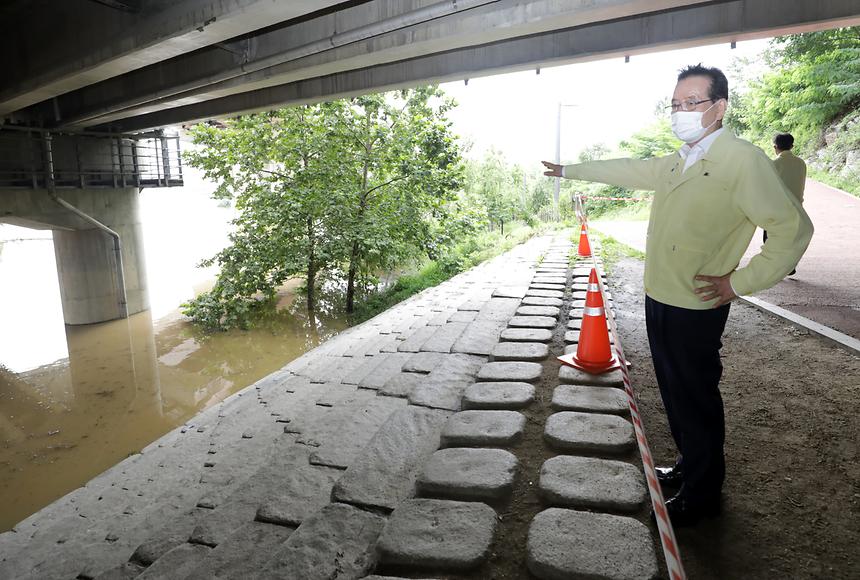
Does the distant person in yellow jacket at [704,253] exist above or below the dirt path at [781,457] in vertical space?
above

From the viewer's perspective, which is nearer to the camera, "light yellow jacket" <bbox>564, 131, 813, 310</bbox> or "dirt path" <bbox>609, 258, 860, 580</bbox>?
"light yellow jacket" <bbox>564, 131, 813, 310</bbox>

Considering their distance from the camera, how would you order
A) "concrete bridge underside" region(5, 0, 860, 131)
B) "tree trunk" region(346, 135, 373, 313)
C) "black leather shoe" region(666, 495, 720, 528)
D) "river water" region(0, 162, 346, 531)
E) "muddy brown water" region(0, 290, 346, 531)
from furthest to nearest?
"tree trunk" region(346, 135, 373, 313) < "river water" region(0, 162, 346, 531) < "muddy brown water" region(0, 290, 346, 531) < "concrete bridge underside" region(5, 0, 860, 131) < "black leather shoe" region(666, 495, 720, 528)

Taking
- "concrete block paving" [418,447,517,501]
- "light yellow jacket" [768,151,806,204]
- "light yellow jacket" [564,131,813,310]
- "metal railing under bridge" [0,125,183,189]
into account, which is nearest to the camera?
"light yellow jacket" [564,131,813,310]

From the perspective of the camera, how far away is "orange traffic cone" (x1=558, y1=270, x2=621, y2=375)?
416 centimetres

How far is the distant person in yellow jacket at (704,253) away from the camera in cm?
209

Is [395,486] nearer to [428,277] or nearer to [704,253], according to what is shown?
[704,253]

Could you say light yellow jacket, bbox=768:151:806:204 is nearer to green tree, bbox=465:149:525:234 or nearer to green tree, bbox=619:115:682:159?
green tree, bbox=465:149:525:234

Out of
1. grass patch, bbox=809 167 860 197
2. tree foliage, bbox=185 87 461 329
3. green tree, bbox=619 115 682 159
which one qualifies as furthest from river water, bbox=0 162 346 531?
green tree, bbox=619 115 682 159

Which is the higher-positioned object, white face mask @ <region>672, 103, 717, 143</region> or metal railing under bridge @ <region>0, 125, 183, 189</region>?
metal railing under bridge @ <region>0, 125, 183, 189</region>

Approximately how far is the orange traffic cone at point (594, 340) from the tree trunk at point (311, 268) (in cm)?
1042

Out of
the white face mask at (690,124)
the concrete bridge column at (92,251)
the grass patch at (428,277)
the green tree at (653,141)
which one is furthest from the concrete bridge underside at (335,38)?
the green tree at (653,141)

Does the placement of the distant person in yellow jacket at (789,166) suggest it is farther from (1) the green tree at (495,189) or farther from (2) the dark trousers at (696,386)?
(1) the green tree at (495,189)

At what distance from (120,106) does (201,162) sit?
2.36m

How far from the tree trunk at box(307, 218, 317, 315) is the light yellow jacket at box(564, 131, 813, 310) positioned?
11.9m
